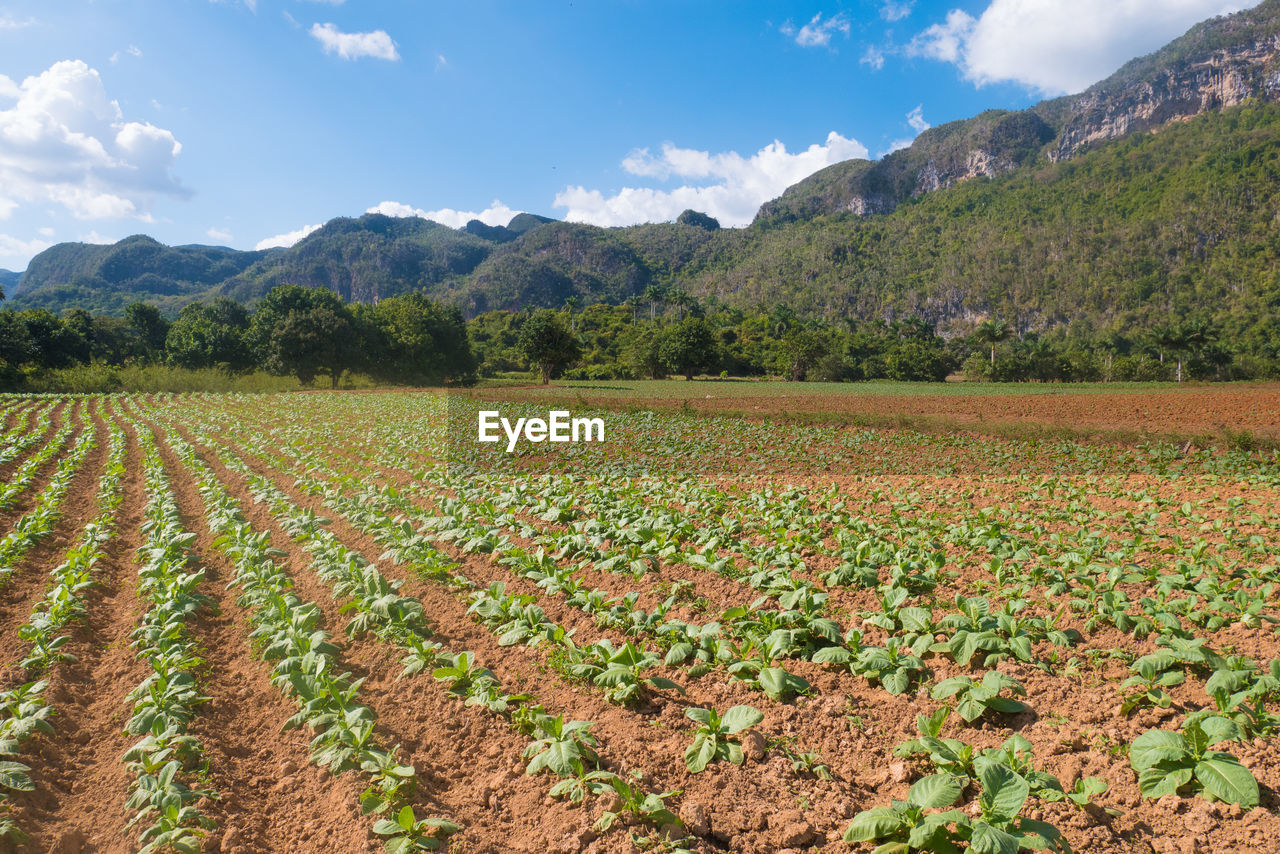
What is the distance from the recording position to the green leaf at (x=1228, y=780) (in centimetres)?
293

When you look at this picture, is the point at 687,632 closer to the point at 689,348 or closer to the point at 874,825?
the point at 874,825

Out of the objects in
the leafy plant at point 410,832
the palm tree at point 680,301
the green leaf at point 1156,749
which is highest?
the palm tree at point 680,301

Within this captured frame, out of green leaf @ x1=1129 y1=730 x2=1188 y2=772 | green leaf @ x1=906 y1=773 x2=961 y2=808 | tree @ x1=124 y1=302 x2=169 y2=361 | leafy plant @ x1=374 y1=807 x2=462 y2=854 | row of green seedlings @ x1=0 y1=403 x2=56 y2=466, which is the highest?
tree @ x1=124 y1=302 x2=169 y2=361

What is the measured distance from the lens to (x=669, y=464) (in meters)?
17.0

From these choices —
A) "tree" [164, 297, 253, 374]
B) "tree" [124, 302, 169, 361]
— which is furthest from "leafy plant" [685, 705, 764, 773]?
"tree" [124, 302, 169, 361]

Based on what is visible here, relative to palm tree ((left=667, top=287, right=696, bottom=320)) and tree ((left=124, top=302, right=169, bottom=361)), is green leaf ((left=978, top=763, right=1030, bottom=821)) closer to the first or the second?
tree ((left=124, top=302, right=169, bottom=361))

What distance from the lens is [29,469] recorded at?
49.3 ft

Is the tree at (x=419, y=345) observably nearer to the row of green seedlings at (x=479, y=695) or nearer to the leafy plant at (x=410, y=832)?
the row of green seedlings at (x=479, y=695)

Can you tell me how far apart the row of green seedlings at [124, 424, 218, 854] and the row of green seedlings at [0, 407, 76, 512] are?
767 cm

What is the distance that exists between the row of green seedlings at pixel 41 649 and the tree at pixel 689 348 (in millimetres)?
82511

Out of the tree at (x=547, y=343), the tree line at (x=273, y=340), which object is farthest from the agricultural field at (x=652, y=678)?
the tree at (x=547, y=343)

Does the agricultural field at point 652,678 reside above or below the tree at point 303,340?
below

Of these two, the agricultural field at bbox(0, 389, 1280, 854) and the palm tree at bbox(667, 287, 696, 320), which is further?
the palm tree at bbox(667, 287, 696, 320)

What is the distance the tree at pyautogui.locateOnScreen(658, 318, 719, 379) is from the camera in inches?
3588
